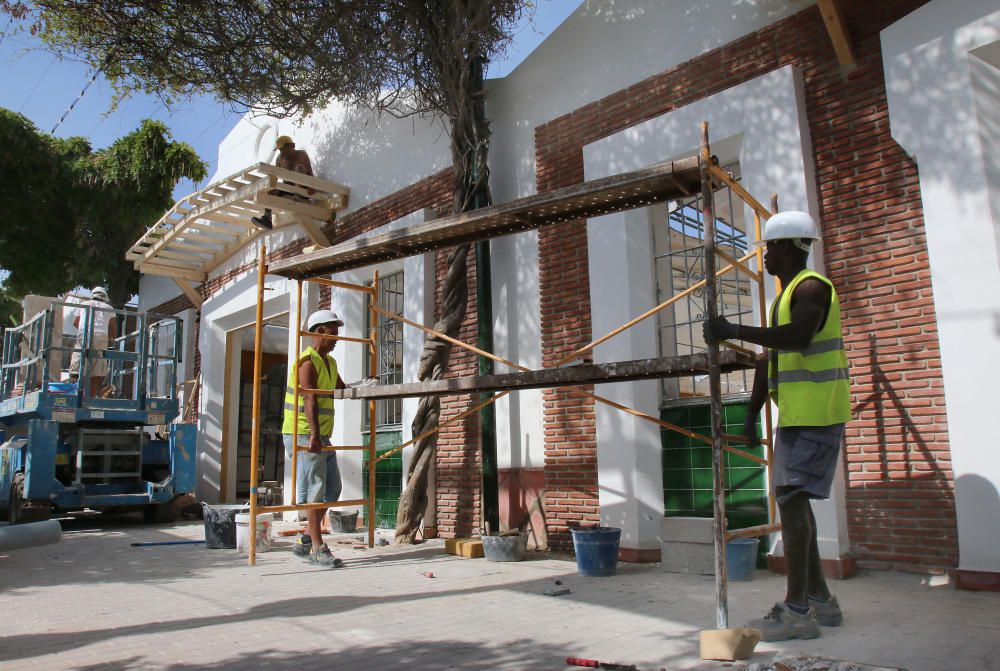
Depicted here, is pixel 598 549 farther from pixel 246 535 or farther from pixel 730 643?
pixel 246 535

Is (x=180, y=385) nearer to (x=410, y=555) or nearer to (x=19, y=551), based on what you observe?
(x=19, y=551)

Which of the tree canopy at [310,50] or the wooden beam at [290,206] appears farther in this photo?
the wooden beam at [290,206]

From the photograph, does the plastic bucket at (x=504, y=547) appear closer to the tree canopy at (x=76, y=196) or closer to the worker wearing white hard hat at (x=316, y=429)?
the worker wearing white hard hat at (x=316, y=429)

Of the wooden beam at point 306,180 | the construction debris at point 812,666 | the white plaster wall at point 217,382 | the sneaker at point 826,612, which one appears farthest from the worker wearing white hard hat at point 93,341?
the construction debris at point 812,666

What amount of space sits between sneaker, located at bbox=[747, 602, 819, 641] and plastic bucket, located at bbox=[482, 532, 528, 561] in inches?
130

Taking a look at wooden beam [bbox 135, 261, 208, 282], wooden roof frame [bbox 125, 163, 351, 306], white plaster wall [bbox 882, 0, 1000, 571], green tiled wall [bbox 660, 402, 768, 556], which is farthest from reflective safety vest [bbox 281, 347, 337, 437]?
Result: wooden beam [bbox 135, 261, 208, 282]

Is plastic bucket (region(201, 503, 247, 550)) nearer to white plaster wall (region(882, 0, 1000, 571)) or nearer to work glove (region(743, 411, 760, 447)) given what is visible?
work glove (region(743, 411, 760, 447))

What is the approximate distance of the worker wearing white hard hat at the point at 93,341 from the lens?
34.2ft

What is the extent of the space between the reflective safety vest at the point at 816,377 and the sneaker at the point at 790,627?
94 cm

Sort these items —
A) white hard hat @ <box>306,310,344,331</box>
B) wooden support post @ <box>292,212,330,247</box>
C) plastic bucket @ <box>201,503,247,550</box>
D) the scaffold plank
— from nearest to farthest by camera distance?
the scaffold plank
white hard hat @ <box>306,310,344,331</box>
plastic bucket @ <box>201,503,247,550</box>
wooden support post @ <box>292,212,330,247</box>

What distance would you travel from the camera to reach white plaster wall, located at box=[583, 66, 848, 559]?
20.2ft

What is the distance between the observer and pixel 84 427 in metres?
10.5

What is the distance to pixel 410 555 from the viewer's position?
746 centimetres

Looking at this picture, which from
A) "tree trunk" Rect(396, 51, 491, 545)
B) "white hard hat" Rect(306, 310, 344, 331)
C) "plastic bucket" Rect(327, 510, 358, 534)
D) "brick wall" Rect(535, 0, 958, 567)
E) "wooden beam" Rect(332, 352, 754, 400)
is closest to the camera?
"wooden beam" Rect(332, 352, 754, 400)
